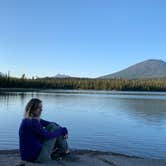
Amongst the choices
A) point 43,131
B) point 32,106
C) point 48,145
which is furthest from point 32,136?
point 32,106

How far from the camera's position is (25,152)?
36.7 ft

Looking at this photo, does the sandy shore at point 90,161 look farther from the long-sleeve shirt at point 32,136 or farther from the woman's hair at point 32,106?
the woman's hair at point 32,106

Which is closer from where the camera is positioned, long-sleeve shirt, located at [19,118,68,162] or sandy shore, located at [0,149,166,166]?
long-sleeve shirt, located at [19,118,68,162]

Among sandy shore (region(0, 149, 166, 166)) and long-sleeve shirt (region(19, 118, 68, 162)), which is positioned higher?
long-sleeve shirt (region(19, 118, 68, 162))

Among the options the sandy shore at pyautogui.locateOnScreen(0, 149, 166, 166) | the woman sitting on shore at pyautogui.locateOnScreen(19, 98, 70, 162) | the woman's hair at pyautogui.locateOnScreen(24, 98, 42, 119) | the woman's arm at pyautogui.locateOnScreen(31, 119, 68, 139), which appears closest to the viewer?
the woman's hair at pyautogui.locateOnScreen(24, 98, 42, 119)

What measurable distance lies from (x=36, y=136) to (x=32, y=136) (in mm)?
109

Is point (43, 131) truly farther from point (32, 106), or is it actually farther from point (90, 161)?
point (90, 161)

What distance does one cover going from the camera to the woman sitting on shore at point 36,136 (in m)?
10.8

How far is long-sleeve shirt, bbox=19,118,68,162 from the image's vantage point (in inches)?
429

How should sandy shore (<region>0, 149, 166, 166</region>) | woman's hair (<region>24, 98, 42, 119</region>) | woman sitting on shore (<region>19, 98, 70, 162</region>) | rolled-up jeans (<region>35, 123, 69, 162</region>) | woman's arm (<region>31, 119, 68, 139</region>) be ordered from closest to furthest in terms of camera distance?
woman's hair (<region>24, 98, 42, 119</region>) → woman sitting on shore (<region>19, 98, 70, 162</region>) → woman's arm (<region>31, 119, 68, 139</region>) → rolled-up jeans (<region>35, 123, 69, 162</region>) → sandy shore (<region>0, 149, 166, 166</region>)

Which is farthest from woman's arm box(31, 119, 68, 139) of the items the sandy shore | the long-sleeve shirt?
the sandy shore

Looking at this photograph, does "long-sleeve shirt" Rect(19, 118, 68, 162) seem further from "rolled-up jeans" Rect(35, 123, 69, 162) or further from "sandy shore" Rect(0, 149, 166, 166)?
"sandy shore" Rect(0, 149, 166, 166)

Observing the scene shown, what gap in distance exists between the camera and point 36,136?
11.1m

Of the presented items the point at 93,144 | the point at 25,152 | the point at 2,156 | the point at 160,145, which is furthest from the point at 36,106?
the point at 160,145
